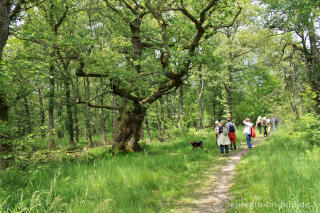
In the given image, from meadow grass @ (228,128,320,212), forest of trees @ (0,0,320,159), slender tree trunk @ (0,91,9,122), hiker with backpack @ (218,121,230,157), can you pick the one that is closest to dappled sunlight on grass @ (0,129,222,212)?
forest of trees @ (0,0,320,159)

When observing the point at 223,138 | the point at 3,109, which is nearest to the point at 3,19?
the point at 3,109

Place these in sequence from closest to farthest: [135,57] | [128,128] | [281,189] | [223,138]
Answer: [281,189], [223,138], [135,57], [128,128]

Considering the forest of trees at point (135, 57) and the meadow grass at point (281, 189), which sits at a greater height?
the forest of trees at point (135, 57)

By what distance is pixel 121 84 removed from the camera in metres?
9.02

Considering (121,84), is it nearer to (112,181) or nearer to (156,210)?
(112,181)

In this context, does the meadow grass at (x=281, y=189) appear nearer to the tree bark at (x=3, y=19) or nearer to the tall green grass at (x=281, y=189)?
the tall green grass at (x=281, y=189)

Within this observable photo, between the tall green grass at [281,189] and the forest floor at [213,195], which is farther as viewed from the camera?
the forest floor at [213,195]

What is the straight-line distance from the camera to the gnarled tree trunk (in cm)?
1005

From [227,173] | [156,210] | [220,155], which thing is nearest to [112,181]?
[156,210]

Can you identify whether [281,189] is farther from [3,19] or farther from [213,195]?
[3,19]

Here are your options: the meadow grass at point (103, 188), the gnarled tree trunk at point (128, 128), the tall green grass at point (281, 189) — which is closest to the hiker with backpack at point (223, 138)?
the meadow grass at point (103, 188)

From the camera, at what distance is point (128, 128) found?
10250 millimetres

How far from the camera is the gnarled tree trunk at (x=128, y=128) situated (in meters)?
10.1

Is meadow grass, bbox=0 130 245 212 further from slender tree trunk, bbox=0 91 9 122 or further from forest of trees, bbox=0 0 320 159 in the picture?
slender tree trunk, bbox=0 91 9 122
